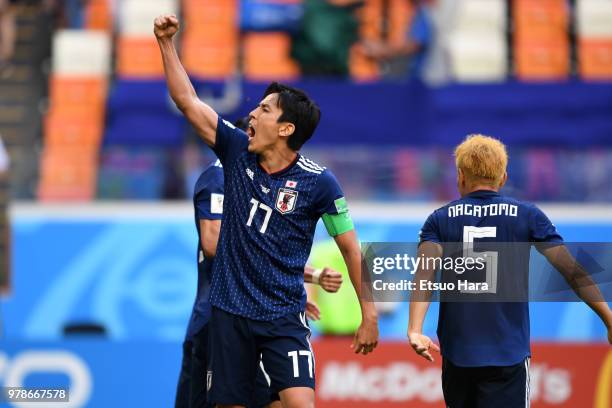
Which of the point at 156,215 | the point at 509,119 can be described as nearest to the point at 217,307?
the point at 156,215

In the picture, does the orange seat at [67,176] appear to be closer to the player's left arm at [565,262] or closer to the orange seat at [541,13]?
the orange seat at [541,13]

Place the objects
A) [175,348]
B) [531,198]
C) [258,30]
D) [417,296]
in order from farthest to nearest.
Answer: [258,30] < [531,198] < [175,348] < [417,296]

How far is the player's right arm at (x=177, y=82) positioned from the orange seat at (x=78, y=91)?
9.81 metres

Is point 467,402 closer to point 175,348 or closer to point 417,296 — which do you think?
point 417,296

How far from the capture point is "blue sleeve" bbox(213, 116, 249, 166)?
5.29 m

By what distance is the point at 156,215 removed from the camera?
12.6m

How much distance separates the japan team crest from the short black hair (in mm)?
241

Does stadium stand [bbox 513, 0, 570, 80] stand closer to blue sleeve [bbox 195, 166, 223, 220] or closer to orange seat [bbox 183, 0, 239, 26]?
orange seat [bbox 183, 0, 239, 26]

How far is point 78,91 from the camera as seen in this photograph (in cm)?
1510

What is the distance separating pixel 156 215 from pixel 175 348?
4252 mm

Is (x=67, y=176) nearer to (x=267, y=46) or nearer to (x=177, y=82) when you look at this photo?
(x=267, y=46)

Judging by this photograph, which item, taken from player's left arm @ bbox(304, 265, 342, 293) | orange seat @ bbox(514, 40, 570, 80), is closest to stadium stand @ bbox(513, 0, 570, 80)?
orange seat @ bbox(514, 40, 570, 80)

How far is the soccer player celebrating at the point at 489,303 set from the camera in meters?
5.07

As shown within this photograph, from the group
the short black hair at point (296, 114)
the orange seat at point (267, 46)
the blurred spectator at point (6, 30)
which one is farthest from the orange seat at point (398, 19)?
the short black hair at point (296, 114)
